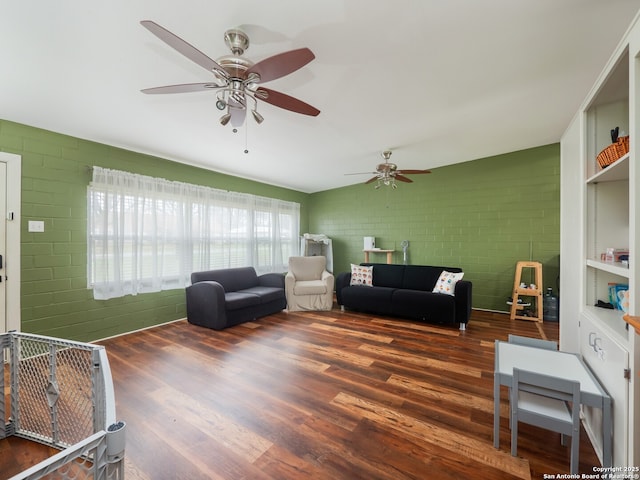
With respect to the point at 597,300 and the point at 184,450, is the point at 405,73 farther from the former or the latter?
the point at 184,450

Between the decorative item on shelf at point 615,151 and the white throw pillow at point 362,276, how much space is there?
3500 millimetres

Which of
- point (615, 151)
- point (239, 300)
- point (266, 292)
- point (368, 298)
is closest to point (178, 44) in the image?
point (615, 151)

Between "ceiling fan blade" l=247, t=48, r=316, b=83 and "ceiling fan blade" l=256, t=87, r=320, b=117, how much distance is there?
0.32ft

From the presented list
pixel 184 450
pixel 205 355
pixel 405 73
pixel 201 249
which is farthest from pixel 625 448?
pixel 201 249

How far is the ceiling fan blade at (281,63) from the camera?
1.38 m

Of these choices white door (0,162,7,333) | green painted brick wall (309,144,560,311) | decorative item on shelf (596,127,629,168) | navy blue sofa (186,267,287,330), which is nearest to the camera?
decorative item on shelf (596,127,629,168)

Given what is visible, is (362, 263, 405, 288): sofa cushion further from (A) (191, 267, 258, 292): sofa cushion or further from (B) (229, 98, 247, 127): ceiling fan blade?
(B) (229, 98, 247, 127): ceiling fan blade

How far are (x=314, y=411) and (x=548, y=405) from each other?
1.42 metres

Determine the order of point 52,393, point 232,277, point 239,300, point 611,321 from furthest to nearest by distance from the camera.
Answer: point 232,277 < point 239,300 < point 611,321 < point 52,393

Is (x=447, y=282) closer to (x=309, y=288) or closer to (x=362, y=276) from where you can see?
(x=362, y=276)

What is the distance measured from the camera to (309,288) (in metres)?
4.66

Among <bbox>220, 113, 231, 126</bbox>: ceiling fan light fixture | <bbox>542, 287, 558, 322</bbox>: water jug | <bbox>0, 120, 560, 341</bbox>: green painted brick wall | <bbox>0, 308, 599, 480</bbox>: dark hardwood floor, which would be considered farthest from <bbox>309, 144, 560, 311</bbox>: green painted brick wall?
<bbox>220, 113, 231, 126</bbox>: ceiling fan light fixture

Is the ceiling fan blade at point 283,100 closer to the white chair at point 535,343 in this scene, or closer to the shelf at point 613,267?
the shelf at point 613,267

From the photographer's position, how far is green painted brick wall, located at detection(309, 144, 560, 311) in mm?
4355
